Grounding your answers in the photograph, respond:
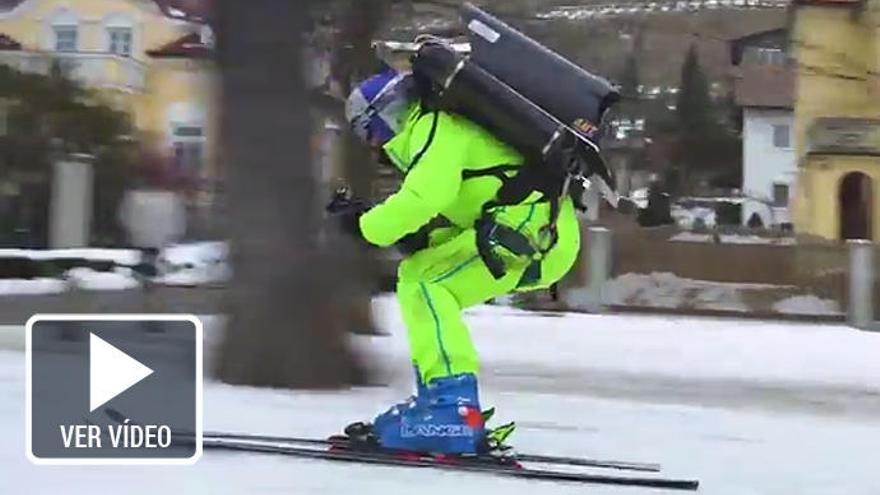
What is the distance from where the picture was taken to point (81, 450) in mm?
5719

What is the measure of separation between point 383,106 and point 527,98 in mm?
593

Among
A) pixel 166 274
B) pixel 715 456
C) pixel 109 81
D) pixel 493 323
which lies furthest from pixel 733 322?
pixel 109 81

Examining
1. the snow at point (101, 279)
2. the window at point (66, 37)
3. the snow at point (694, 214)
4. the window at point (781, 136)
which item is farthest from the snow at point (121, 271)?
the window at point (781, 136)

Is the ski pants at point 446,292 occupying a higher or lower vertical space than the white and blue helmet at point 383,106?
lower

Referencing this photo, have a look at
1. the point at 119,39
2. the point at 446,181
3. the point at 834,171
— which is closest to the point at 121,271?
the point at 834,171

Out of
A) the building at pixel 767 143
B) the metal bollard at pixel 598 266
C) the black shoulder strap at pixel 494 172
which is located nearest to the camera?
the black shoulder strap at pixel 494 172

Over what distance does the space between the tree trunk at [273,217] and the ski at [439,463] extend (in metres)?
2.40

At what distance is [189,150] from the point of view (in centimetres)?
4375

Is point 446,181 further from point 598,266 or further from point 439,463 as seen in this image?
point 598,266

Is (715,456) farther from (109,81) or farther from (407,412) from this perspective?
(109,81)

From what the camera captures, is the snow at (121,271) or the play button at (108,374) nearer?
the play button at (108,374)

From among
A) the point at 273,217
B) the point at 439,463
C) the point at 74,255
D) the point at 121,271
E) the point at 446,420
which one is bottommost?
the point at 439,463

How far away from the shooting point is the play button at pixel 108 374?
6.07 metres

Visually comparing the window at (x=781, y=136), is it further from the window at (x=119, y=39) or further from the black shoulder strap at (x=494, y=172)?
the black shoulder strap at (x=494, y=172)
